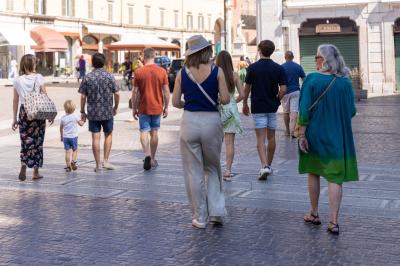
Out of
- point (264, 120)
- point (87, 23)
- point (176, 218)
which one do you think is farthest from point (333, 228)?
point (87, 23)

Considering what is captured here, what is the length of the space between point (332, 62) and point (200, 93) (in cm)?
128

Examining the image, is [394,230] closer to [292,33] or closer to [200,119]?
[200,119]

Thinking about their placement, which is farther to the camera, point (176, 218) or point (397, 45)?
point (397, 45)

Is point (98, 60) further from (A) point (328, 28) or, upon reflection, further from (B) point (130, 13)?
(B) point (130, 13)

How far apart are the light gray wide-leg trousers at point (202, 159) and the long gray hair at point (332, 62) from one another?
3.81 ft

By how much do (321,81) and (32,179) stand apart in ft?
15.8

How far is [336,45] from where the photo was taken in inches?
1088

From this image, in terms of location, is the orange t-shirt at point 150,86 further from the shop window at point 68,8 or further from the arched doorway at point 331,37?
the shop window at point 68,8

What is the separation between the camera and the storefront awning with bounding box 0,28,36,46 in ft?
158

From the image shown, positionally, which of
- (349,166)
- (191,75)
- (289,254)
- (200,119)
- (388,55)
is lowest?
(289,254)

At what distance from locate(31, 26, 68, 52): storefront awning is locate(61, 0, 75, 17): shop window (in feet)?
11.4

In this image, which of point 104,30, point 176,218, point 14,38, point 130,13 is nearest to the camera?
point 176,218

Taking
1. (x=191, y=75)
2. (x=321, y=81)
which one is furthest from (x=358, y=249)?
(x=191, y=75)

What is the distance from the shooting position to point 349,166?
21.8 ft
